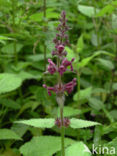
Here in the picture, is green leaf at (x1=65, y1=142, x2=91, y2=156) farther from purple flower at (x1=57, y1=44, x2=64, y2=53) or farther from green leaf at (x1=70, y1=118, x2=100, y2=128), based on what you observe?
purple flower at (x1=57, y1=44, x2=64, y2=53)

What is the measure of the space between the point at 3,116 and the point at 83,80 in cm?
103

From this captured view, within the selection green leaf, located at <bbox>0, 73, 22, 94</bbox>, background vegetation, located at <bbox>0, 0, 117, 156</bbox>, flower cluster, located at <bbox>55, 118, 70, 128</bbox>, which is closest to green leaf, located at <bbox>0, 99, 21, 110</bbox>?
background vegetation, located at <bbox>0, 0, 117, 156</bbox>

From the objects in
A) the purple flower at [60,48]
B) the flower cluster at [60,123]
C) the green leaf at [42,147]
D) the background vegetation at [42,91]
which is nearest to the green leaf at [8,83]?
the background vegetation at [42,91]

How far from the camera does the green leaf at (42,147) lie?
1544 mm

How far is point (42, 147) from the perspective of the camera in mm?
1589

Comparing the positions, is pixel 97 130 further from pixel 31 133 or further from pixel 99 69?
pixel 99 69

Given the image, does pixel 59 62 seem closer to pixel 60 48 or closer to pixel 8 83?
pixel 60 48

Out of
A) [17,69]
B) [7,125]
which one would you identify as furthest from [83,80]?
[7,125]

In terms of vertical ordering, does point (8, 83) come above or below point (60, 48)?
below

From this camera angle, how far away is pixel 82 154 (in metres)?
1.27

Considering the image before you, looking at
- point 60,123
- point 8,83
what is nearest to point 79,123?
point 60,123

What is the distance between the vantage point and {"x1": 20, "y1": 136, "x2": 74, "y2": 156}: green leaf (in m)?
1.54

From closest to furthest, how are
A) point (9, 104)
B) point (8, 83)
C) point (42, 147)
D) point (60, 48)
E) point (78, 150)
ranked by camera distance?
point (60, 48) < point (78, 150) < point (42, 147) < point (8, 83) < point (9, 104)

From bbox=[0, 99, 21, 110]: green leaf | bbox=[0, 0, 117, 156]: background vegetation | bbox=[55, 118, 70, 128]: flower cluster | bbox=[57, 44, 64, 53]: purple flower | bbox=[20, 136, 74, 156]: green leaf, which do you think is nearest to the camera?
bbox=[57, 44, 64, 53]: purple flower
